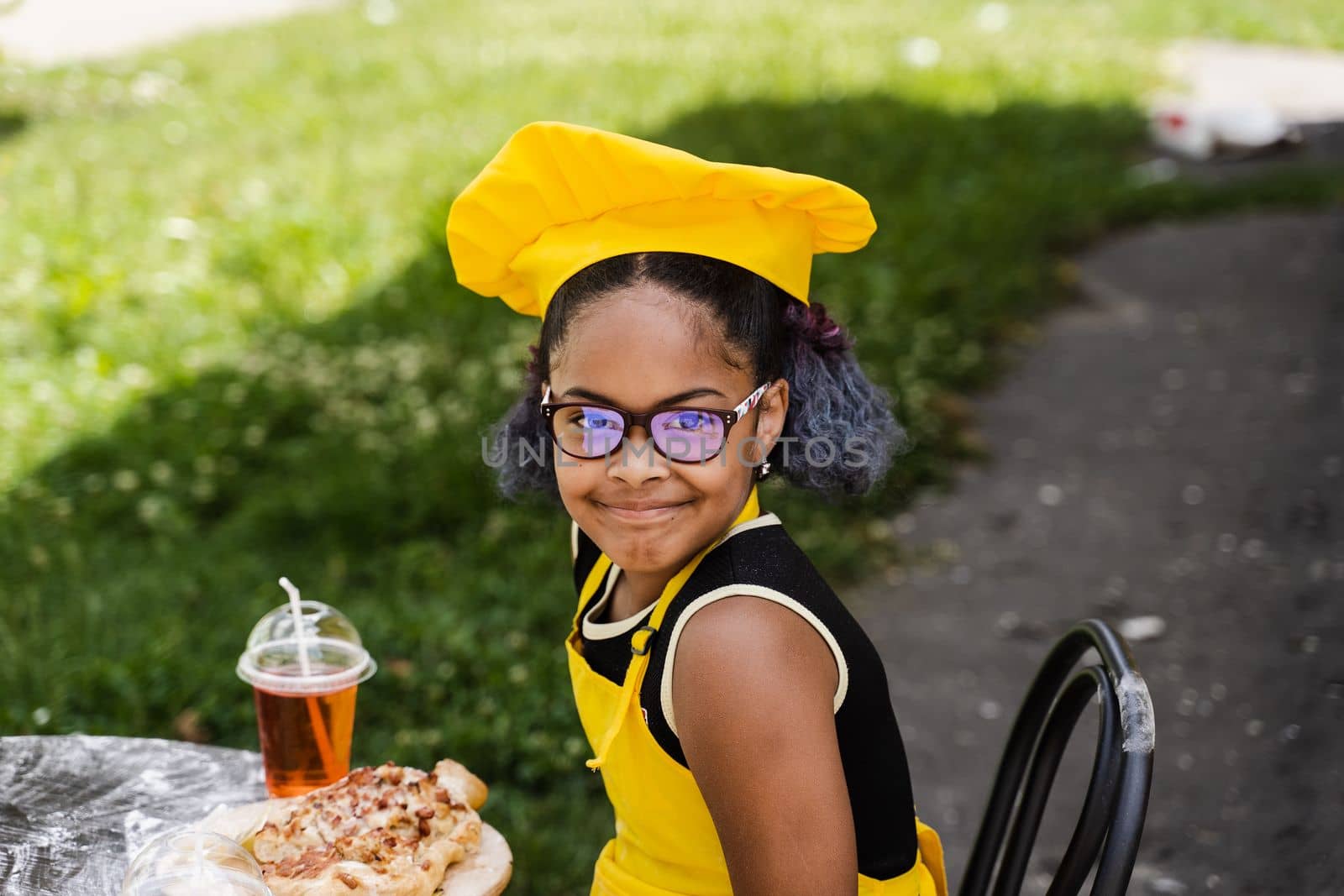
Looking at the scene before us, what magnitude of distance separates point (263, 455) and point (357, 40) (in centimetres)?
637

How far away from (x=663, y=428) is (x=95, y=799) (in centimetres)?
86

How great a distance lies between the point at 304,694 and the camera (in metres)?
1.82

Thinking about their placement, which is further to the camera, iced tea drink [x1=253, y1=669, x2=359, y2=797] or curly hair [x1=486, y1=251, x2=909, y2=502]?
iced tea drink [x1=253, y1=669, x2=359, y2=797]

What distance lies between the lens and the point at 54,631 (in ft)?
11.6

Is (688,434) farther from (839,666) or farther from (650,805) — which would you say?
Answer: (650,805)

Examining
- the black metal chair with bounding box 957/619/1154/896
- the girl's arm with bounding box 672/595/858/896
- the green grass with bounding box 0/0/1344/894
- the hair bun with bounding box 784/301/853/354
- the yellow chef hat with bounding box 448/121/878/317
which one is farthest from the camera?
the green grass with bounding box 0/0/1344/894

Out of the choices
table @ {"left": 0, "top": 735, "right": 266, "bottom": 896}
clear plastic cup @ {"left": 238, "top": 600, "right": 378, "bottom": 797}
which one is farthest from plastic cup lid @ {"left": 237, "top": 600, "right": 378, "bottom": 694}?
table @ {"left": 0, "top": 735, "right": 266, "bottom": 896}

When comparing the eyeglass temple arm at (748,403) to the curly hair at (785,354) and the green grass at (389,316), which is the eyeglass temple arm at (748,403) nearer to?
the curly hair at (785,354)

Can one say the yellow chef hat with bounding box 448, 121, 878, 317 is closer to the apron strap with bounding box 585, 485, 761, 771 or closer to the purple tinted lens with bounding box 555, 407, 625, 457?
the purple tinted lens with bounding box 555, 407, 625, 457

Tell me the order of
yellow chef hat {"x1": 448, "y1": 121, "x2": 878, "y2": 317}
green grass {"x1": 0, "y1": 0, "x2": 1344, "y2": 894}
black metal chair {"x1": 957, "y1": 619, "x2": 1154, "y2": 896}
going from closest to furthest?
black metal chair {"x1": 957, "y1": 619, "x2": 1154, "y2": 896}, yellow chef hat {"x1": 448, "y1": 121, "x2": 878, "y2": 317}, green grass {"x1": 0, "y1": 0, "x2": 1344, "y2": 894}

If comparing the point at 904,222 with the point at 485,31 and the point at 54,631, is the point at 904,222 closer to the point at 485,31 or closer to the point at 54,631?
the point at 54,631

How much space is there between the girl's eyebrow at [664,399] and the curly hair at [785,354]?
49 mm

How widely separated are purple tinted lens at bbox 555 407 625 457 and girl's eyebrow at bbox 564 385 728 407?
14 millimetres

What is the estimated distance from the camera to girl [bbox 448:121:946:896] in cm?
145
